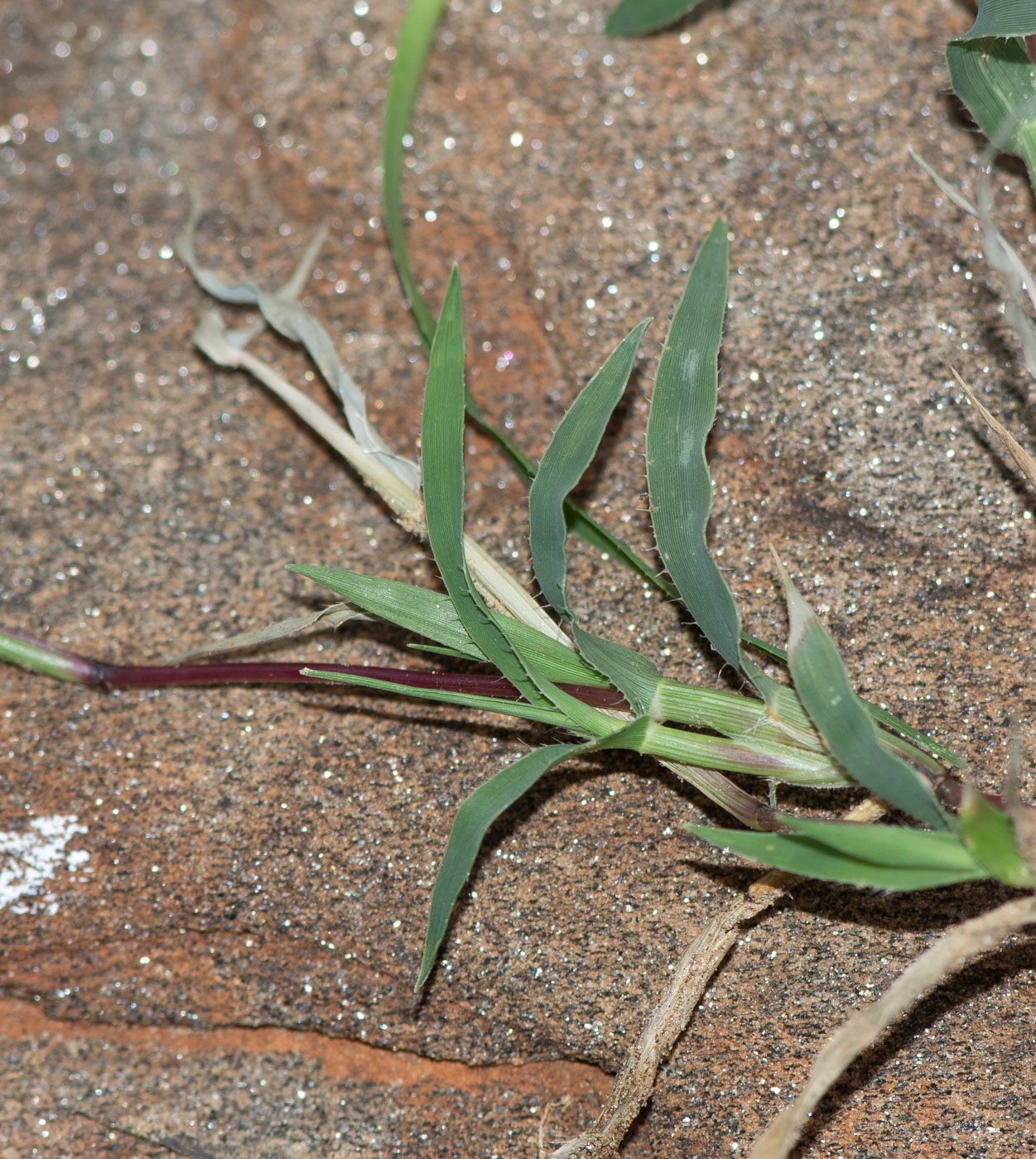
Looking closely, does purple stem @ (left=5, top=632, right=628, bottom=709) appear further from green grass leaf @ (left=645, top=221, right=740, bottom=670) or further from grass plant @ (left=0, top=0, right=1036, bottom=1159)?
green grass leaf @ (left=645, top=221, right=740, bottom=670)

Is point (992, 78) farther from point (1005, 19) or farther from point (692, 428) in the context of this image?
point (692, 428)

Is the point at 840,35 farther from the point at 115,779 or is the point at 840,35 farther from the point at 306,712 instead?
the point at 115,779

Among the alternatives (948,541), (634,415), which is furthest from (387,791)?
(948,541)

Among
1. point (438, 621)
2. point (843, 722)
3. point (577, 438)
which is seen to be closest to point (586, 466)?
point (577, 438)

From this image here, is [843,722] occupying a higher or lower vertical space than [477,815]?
higher

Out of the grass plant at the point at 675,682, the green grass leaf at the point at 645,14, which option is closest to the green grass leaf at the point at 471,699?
the grass plant at the point at 675,682

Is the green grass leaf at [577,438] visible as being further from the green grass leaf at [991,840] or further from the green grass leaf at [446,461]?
the green grass leaf at [991,840]
